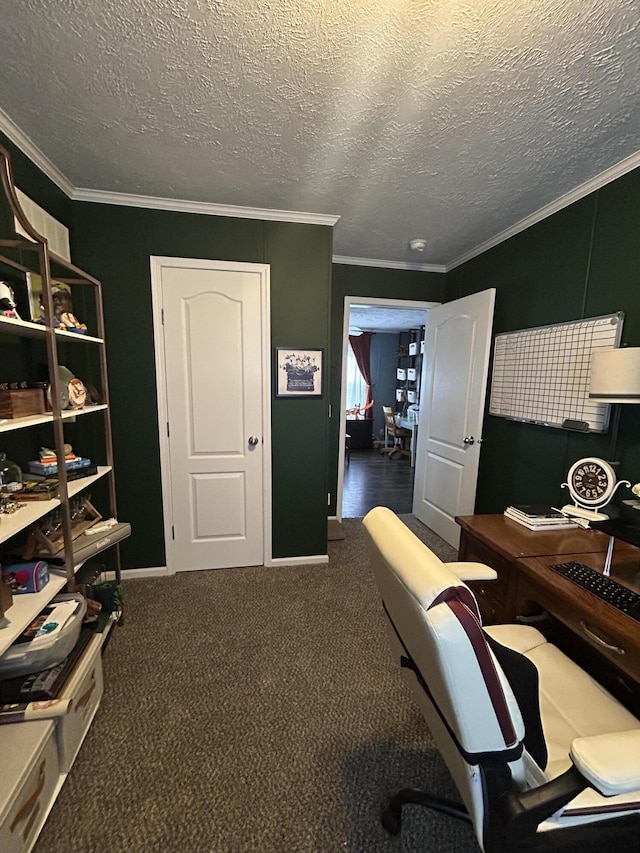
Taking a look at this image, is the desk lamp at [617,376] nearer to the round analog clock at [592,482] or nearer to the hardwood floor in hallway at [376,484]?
the round analog clock at [592,482]

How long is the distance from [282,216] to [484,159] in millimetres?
1253

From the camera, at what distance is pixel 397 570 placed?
2.70 ft

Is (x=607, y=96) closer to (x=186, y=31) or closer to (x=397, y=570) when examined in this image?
(x=186, y=31)

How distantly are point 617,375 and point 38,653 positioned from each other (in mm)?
2519

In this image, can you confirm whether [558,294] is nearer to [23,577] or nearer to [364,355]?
[23,577]

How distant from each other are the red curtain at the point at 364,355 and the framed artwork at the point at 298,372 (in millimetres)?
5234

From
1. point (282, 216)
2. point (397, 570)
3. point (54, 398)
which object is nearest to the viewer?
point (397, 570)

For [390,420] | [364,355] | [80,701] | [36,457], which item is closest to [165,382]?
[36,457]

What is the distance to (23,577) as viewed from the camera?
1.39 m

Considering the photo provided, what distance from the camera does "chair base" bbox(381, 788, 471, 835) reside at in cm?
112

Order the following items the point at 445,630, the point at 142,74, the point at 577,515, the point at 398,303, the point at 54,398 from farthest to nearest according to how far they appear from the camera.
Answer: the point at 398,303, the point at 577,515, the point at 54,398, the point at 142,74, the point at 445,630

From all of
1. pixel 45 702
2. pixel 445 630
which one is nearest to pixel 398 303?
pixel 445 630


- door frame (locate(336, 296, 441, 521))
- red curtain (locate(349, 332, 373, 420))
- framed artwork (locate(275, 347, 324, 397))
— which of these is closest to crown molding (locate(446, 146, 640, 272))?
door frame (locate(336, 296, 441, 521))

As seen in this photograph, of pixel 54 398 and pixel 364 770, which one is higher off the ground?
pixel 54 398
